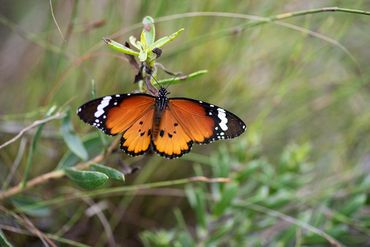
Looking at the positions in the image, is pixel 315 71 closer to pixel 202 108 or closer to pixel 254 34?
pixel 254 34

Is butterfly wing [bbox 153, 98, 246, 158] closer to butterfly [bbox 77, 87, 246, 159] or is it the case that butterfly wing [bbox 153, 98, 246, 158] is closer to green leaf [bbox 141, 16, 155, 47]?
butterfly [bbox 77, 87, 246, 159]

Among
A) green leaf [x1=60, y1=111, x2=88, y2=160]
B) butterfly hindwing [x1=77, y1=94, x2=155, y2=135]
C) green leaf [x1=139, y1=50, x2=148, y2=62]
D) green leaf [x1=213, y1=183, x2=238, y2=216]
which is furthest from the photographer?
green leaf [x1=213, y1=183, x2=238, y2=216]

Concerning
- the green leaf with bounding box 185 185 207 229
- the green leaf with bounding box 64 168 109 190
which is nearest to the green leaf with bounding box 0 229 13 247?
the green leaf with bounding box 64 168 109 190

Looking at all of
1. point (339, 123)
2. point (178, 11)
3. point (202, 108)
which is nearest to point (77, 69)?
point (178, 11)

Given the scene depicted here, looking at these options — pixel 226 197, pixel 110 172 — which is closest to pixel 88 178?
pixel 110 172

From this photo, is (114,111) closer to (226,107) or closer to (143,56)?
(143,56)

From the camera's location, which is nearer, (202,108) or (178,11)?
(202,108)
